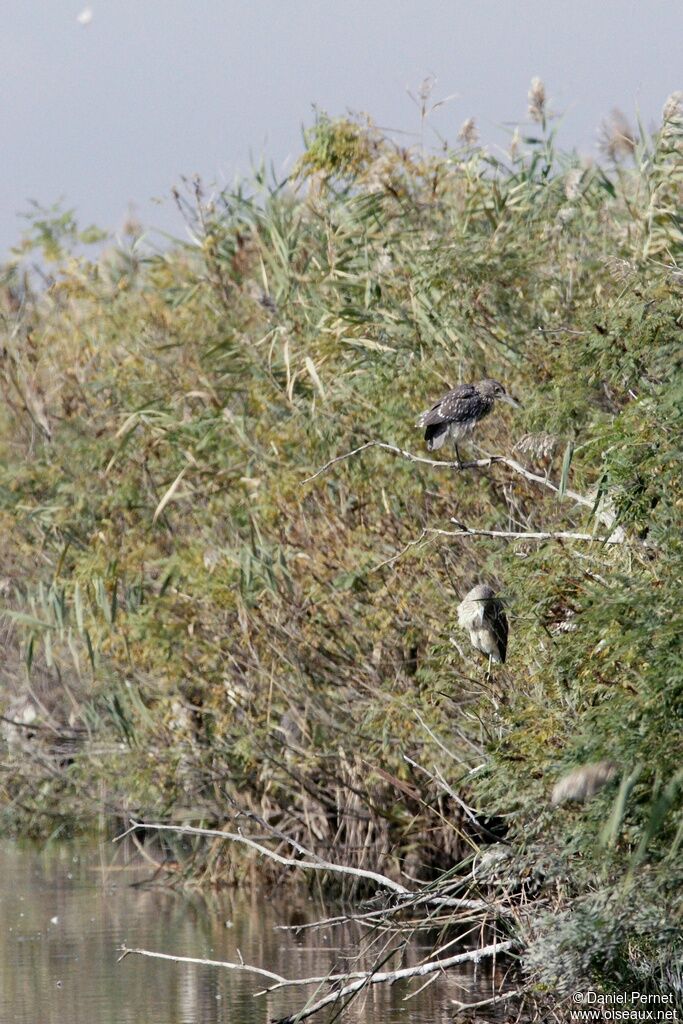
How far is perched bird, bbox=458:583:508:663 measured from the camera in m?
8.10

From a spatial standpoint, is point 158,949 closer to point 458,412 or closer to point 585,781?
point 458,412

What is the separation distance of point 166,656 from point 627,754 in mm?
7396

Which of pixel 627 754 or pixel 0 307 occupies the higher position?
pixel 0 307

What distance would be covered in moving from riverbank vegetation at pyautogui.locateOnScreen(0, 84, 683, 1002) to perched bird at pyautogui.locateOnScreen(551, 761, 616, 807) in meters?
0.28

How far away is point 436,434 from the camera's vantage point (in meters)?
9.84

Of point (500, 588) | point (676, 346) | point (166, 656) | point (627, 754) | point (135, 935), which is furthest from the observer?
point (166, 656)

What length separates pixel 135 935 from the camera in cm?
1277

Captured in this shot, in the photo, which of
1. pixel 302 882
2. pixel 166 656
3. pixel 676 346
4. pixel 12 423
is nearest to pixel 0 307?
pixel 12 423

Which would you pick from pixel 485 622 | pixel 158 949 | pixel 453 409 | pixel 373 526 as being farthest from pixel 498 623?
pixel 158 949

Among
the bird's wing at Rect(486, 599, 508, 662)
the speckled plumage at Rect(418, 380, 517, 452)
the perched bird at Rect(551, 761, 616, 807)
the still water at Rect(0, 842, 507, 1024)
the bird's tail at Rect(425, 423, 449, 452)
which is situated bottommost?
the still water at Rect(0, 842, 507, 1024)

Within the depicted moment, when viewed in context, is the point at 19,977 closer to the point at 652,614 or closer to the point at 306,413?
the point at 306,413

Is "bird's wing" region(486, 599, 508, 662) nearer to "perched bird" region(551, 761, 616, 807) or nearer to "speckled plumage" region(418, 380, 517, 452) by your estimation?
"perched bird" region(551, 761, 616, 807)

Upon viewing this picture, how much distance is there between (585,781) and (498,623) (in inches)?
67.8

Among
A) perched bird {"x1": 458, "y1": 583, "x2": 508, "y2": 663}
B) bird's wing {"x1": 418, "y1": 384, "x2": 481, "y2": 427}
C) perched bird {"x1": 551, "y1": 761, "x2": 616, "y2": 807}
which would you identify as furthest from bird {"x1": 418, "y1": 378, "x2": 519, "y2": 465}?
perched bird {"x1": 551, "y1": 761, "x2": 616, "y2": 807}
